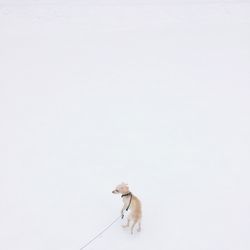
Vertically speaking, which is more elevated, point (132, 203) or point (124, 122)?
point (124, 122)

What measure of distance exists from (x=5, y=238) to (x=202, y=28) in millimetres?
5729

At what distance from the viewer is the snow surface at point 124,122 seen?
4441 mm

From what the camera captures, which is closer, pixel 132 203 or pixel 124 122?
pixel 132 203

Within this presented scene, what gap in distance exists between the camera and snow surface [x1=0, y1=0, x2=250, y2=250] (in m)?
4.44

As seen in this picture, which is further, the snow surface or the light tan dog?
the snow surface

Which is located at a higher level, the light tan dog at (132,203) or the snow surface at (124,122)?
the snow surface at (124,122)

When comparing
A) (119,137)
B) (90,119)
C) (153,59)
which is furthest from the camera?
(153,59)

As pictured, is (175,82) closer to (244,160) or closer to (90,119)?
(90,119)

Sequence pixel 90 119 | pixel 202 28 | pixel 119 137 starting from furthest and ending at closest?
pixel 202 28 → pixel 90 119 → pixel 119 137

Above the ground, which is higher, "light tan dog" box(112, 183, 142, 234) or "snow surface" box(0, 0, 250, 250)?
"snow surface" box(0, 0, 250, 250)

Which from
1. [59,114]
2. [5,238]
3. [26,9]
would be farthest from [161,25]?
[5,238]

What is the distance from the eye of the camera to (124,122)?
6.01 metres

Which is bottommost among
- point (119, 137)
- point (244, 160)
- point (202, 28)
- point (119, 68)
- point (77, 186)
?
point (244, 160)

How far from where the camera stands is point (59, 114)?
6148mm
